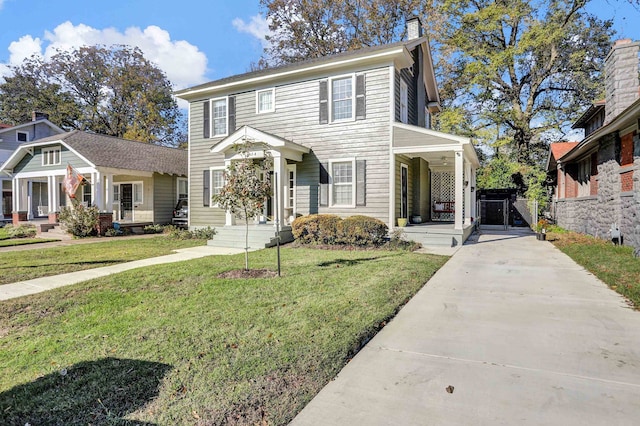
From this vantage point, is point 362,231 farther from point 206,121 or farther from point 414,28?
point 414,28

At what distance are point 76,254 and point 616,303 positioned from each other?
37.8 feet

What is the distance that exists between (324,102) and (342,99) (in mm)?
628

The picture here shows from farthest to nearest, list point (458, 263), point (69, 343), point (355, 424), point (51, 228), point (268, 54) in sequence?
point (268, 54), point (51, 228), point (458, 263), point (69, 343), point (355, 424)

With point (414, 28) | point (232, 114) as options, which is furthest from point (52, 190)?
point (414, 28)

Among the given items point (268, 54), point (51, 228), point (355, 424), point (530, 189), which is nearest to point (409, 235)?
point (355, 424)

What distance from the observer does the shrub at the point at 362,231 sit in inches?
396

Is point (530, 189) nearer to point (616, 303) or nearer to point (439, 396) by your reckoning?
point (616, 303)

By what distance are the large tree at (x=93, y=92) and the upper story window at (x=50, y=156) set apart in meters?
12.4

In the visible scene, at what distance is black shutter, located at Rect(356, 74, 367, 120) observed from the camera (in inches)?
453

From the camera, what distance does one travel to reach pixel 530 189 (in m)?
18.6

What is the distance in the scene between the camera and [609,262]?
7.42m

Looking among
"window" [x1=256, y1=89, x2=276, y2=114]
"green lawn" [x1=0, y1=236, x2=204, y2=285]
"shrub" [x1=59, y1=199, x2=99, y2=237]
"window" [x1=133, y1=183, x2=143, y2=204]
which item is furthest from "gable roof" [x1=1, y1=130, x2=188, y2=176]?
"window" [x1=256, y1=89, x2=276, y2=114]

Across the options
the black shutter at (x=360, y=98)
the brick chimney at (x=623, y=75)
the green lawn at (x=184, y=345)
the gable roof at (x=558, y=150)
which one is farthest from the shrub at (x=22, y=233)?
the gable roof at (x=558, y=150)

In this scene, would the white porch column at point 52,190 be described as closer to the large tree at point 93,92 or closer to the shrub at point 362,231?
the large tree at point 93,92
